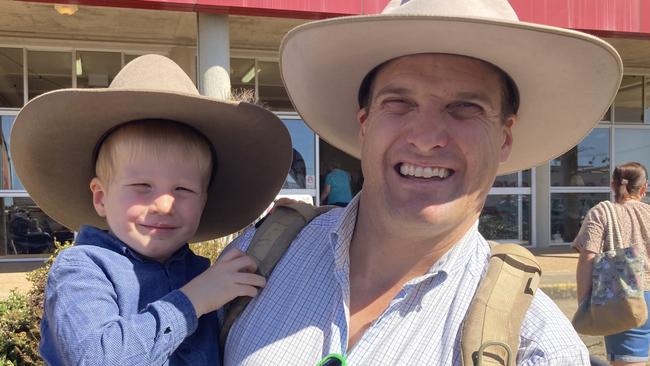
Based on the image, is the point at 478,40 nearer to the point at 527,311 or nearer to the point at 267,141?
the point at 527,311

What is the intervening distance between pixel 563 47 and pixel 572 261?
30.2 ft

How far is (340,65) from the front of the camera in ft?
6.26

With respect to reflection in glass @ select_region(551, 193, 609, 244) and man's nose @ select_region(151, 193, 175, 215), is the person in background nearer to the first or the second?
reflection in glass @ select_region(551, 193, 609, 244)

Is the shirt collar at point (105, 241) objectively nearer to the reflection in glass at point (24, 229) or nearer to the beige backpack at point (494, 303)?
the beige backpack at point (494, 303)

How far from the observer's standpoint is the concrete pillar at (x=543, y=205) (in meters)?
12.1

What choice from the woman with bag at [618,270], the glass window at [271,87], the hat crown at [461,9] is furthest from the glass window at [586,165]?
the hat crown at [461,9]

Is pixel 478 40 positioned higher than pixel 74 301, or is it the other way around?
pixel 478 40

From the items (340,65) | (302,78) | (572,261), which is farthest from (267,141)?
(572,261)

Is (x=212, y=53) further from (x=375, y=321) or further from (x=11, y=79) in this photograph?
(x=375, y=321)

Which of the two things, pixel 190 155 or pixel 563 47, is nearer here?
pixel 563 47

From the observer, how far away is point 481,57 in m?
1.63

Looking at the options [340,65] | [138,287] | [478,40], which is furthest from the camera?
[340,65]

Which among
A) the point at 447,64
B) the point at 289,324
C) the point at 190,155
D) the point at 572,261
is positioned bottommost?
the point at 572,261

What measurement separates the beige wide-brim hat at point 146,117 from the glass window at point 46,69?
8514 mm
